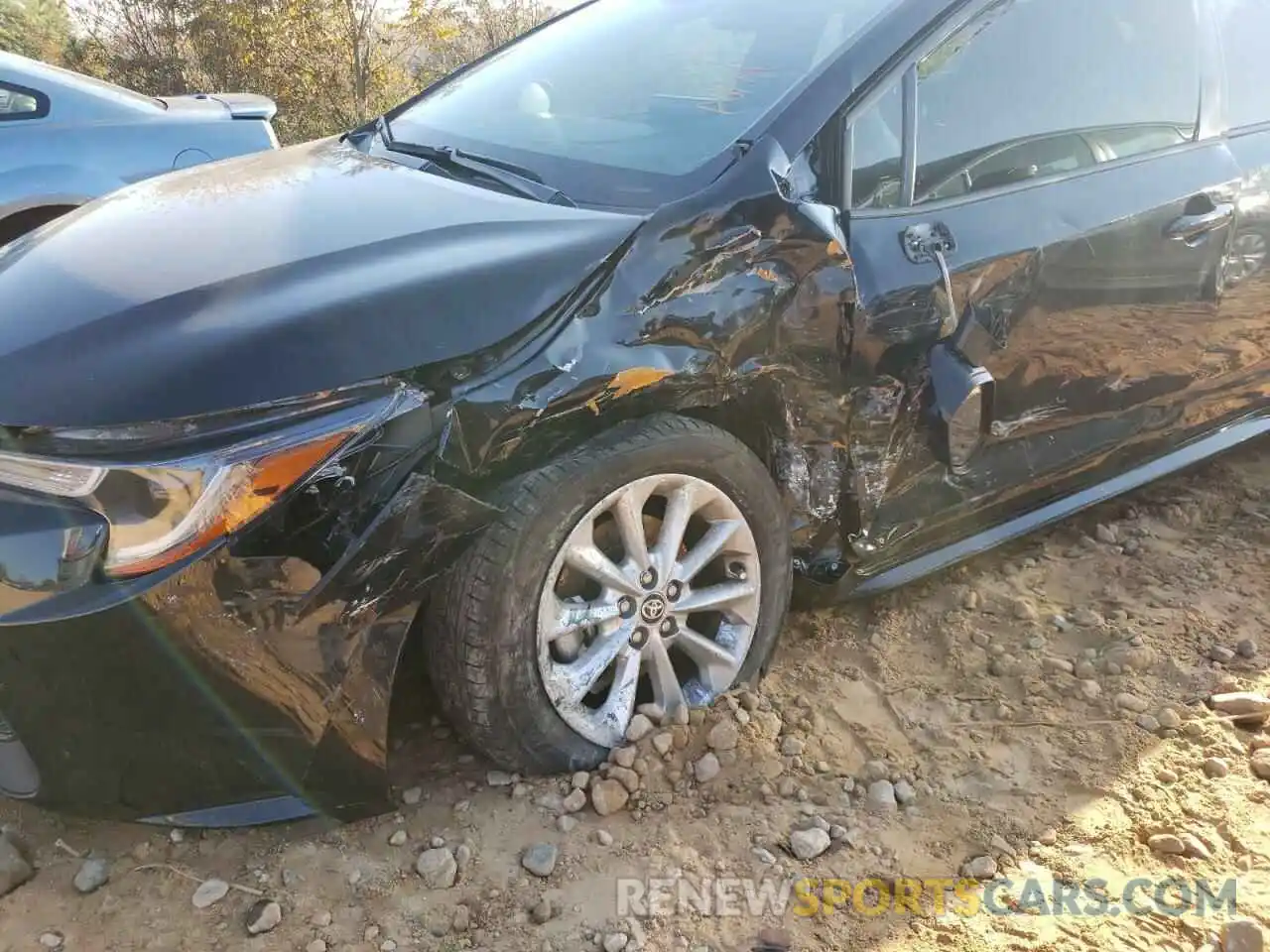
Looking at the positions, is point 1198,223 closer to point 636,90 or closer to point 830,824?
point 636,90

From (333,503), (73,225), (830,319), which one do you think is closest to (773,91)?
(830,319)

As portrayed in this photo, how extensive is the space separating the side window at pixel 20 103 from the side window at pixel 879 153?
3.50m

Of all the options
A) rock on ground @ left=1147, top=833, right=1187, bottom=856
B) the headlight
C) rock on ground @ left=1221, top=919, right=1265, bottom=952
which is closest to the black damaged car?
the headlight

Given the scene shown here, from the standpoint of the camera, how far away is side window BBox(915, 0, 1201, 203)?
7.92ft

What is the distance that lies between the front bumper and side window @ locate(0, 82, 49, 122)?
327cm

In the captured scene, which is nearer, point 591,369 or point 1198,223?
point 591,369

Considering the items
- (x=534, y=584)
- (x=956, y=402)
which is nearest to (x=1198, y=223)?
(x=956, y=402)

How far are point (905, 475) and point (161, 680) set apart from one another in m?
1.64

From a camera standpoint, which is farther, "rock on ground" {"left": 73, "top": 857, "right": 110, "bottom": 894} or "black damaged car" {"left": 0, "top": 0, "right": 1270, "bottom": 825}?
"rock on ground" {"left": 73, "top": 857, "right": 110, "bottom": 894}

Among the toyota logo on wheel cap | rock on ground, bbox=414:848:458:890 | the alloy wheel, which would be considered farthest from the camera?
the toyota logo on wheel cap

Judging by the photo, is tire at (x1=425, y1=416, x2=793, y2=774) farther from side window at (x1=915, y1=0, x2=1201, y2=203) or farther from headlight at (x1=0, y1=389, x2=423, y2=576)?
side window at (x1=915, y1=0, x2=1201, y2=203)

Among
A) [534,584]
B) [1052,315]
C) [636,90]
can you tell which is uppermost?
[636,90]

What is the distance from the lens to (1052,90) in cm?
263

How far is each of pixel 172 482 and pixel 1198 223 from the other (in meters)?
2.64
